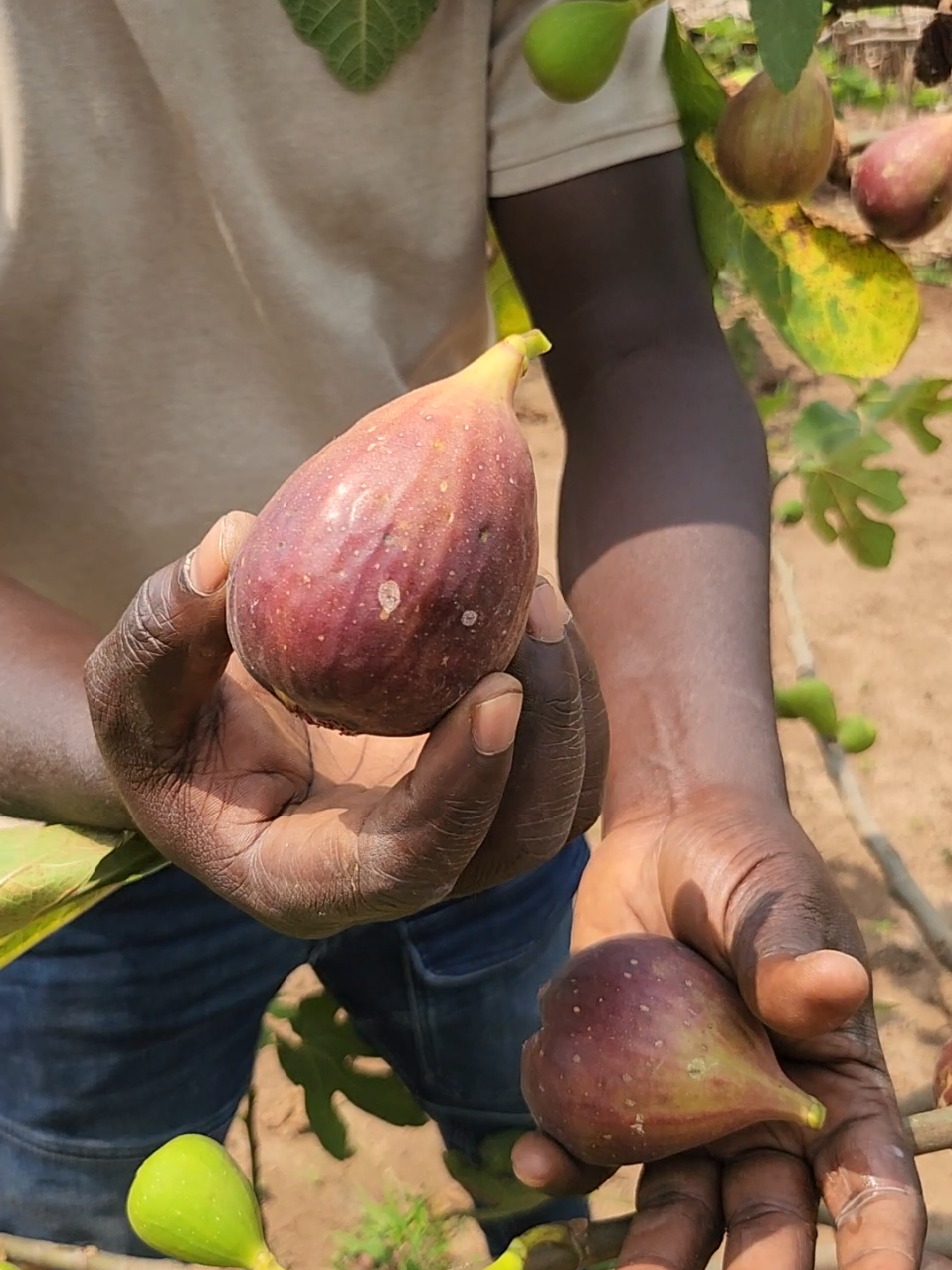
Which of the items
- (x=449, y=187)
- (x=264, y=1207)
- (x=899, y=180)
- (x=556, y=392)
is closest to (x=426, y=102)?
(x=449, y=187)

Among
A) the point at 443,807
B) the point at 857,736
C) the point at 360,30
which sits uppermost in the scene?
the point at 360,30

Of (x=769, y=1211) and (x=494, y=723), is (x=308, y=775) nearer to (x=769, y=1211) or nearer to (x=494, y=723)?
(x=494, y=723)

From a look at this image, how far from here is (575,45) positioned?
37.6 inches

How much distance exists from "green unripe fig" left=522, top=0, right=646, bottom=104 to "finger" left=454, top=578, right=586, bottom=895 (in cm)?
46

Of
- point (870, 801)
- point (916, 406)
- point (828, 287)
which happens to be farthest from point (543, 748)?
point (870, 801)

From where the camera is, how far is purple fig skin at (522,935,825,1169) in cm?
76

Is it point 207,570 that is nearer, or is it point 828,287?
point 207,570

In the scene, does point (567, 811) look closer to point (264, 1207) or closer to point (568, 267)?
point (568, 267)

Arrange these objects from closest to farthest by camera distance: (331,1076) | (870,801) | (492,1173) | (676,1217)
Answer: (676,1217), (492,1173), (331,1076), (870,801)

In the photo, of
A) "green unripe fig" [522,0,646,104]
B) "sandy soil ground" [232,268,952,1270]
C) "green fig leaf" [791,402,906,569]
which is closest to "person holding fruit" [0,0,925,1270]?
"green unripe fig" [522,0,646,104]

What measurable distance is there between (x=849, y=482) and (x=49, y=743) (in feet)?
3.18

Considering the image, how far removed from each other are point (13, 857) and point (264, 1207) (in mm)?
1470

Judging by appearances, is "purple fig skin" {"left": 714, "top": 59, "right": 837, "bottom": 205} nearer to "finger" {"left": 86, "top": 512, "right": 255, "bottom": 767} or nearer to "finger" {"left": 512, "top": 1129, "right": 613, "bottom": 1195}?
"finger" {"left": 86, "top": 512, "right": 255, "bottom": 767}

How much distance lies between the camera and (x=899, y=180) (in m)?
1.23
